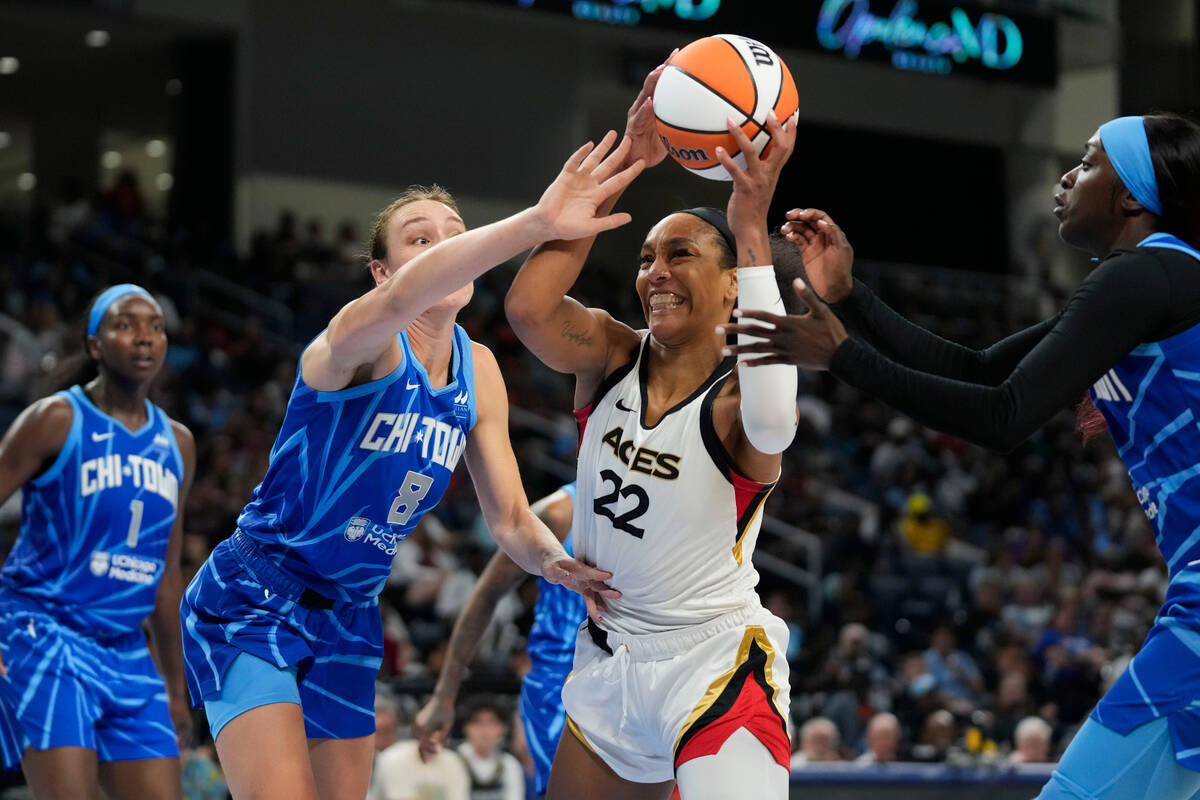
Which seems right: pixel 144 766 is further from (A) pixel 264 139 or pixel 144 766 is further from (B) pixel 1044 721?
(A) pixel 264 139

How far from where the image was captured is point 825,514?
16.2 metres

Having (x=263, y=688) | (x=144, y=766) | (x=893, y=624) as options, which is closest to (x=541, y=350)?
(x=263, y=688)

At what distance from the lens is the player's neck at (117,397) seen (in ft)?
19.1

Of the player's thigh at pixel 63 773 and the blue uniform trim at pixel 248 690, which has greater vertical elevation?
the blue uniform trim at pixel 248 690

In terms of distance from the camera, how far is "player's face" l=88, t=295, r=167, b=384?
18.8ft

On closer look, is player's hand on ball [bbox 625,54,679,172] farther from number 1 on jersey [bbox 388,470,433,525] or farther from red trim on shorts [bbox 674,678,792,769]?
red trim on shorts [bbox 674,678,792,769]

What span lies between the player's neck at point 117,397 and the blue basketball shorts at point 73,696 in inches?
32.4

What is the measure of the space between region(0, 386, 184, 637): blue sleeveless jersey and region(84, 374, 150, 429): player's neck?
1.9 inches

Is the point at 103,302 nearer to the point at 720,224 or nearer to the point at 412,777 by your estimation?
the point at 720,224

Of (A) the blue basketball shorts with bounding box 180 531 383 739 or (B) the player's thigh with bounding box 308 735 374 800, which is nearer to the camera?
(A) the blue basketball shorts with bounding box 180 531 383 739

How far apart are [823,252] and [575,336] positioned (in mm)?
739

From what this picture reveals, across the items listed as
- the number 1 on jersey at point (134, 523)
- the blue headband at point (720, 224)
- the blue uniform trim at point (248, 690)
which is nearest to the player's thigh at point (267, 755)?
the blue uniform trim at point (248, 690)

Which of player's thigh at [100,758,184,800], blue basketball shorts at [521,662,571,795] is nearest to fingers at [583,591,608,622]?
blue basketball shorts at [521,662,571,795]

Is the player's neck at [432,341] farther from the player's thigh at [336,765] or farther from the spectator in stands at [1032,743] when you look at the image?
the spectator in stands at [1032,743]
